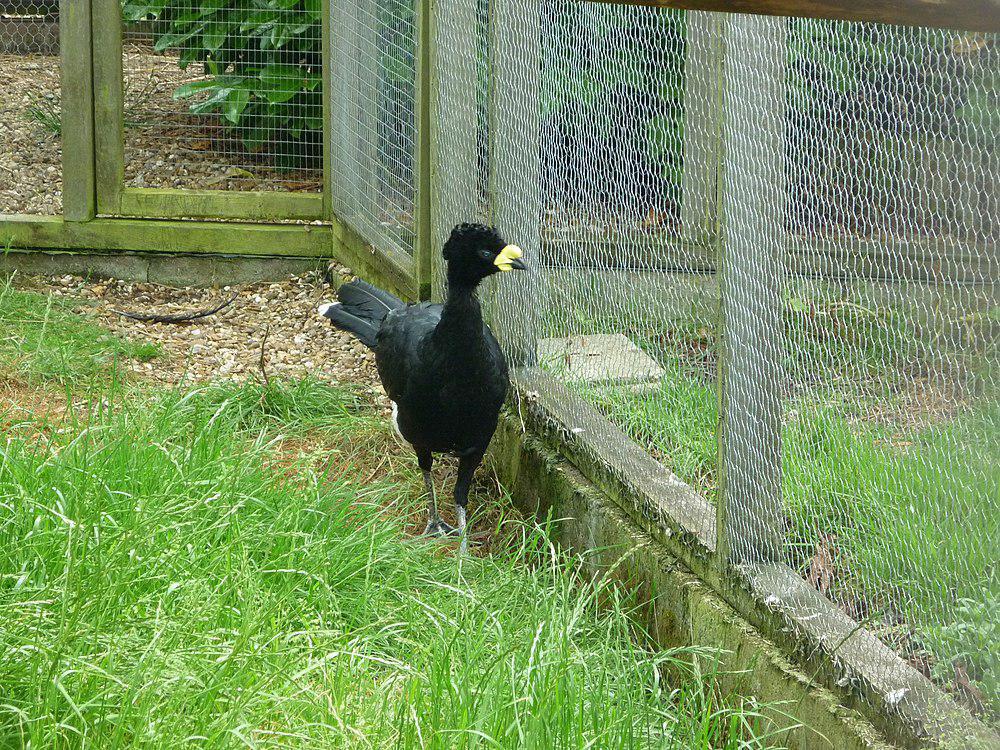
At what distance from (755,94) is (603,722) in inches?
59.0

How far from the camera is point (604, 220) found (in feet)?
12.7

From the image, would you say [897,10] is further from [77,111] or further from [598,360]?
[77,111]

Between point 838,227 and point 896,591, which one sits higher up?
point 838,227

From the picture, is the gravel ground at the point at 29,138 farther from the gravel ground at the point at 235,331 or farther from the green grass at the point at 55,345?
the green grass at the point at 55,345

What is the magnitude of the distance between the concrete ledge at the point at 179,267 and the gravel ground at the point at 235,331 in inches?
2.7

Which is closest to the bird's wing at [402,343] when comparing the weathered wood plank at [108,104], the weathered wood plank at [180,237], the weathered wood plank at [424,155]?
the weathered wood plank at [424,155]

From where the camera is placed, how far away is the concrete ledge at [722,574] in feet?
8.17

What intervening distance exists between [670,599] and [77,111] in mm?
5268

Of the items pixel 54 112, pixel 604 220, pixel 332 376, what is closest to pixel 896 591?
pixel 604 220

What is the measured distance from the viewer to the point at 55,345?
5.95 m

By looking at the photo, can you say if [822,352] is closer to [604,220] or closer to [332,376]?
[604,220]

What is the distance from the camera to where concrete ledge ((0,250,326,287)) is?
24.6 ft

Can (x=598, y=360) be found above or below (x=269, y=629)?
above

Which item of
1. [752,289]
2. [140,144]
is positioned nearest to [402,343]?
[752,289]
